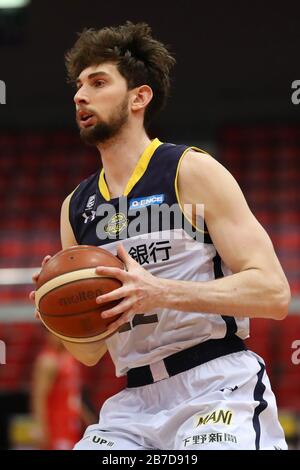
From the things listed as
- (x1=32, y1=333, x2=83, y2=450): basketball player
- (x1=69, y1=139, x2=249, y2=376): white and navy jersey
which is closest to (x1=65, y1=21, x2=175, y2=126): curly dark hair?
(x1=69, y1=139, x2=249, y2=376): white and navy jersey

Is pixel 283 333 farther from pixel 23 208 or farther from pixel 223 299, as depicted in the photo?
pixel 223 299

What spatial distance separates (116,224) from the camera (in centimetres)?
335

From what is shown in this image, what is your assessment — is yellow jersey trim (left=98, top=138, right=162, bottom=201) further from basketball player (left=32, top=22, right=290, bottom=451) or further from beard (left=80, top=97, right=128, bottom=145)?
beard (left=80, top=97, right=128, bottom=145)

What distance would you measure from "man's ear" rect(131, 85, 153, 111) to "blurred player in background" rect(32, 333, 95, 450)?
503 centimetres

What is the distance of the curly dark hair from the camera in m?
3.59

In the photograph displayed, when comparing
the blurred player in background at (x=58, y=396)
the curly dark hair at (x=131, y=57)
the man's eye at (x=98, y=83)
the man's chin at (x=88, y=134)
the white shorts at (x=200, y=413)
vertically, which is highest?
the curly dark hair at (x=131, y=57)

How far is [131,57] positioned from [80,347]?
4.17 ft

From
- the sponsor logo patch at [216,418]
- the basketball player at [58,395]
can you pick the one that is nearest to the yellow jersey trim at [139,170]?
the sponsor logo patch at [216,418]

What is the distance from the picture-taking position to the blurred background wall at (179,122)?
10148 millimetres

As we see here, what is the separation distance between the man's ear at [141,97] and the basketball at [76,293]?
2.73 ft

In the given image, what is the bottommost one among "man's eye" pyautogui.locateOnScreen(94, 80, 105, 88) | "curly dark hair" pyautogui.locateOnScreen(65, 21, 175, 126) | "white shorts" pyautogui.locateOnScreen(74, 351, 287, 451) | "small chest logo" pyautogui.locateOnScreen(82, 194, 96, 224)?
"white shorts" pyautogui.locateOnScreen(74, 351, 287, 451)

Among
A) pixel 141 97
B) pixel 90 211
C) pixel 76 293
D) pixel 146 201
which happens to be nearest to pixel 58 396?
pixel 90 211

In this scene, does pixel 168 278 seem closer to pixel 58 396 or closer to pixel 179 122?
pixel 58 396

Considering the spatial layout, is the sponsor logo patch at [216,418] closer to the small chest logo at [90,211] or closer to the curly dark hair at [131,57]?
the small chest logo at [90,211]
